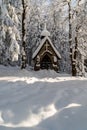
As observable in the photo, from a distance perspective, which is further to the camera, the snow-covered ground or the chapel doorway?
the chapel doorway

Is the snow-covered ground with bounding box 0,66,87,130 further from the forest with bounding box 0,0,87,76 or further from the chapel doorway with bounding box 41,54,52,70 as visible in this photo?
the chapel doorway with bounding box 41,54,52,70

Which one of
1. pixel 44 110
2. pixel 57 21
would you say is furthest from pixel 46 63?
pixel 44 110

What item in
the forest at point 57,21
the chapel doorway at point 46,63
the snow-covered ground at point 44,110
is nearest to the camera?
the snow-covered ground at point 44,110

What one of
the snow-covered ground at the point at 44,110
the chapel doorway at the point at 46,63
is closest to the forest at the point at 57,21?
the chapel doorway at the point at 46,63

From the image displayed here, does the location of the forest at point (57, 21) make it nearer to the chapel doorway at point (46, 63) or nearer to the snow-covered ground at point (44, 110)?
the chapel doorway at point (46, 63)

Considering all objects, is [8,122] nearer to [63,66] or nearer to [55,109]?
[55,109]

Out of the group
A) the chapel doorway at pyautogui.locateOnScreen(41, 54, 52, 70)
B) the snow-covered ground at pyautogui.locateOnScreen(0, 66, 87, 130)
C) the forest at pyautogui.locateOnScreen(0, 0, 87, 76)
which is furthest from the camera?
the chapel doorway at pyautogui.locateOnScreen(41, 54, 52, 70)

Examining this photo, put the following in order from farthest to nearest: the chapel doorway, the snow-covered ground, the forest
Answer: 1. the chapel doorway
2. the forest
3. the snow-covered ground

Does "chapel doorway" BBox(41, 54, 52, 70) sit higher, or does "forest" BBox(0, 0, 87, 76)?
"forest" BBox(0, 0, 87, 76)

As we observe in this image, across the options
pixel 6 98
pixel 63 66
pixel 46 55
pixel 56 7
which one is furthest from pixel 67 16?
pixel 6 98

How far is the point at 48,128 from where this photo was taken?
6910 mm

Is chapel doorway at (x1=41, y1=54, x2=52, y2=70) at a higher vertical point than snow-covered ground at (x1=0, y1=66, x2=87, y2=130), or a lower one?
lower

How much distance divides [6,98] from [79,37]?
80.3 feet

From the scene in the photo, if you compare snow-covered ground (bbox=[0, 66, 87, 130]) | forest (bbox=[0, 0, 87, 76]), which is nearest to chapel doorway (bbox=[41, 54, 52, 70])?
forest (bbox=[0, 0, 87, 76])
